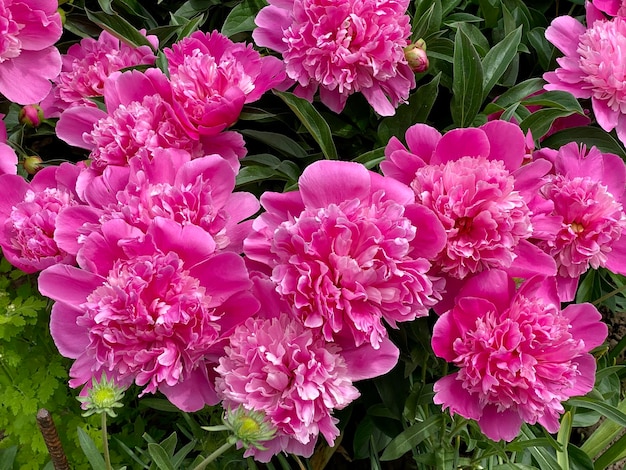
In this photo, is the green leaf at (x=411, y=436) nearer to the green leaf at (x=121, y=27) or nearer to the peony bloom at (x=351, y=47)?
the peony bloom at (x=351, y=47)

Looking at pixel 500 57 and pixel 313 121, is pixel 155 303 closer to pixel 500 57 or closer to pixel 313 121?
pixel 313 121

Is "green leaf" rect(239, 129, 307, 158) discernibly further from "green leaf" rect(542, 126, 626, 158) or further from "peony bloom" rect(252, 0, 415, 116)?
"green leaf" rect(542, 126, 626, 158)

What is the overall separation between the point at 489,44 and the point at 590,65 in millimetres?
301

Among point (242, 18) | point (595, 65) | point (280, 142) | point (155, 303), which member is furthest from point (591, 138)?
point (155, 303)

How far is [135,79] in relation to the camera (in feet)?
2.94

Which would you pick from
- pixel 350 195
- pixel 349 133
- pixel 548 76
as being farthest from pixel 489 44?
pixel 350 195

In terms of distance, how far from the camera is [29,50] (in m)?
1.01

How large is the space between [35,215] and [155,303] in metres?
0.28

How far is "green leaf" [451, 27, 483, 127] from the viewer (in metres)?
0.97

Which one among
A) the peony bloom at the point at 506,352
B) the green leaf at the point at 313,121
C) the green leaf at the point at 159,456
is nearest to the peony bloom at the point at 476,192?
the peony bloom at the point at 506,352

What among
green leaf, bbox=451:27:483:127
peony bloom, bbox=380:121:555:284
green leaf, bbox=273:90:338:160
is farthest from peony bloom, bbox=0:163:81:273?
green leaf, bbox=451:27:483:127

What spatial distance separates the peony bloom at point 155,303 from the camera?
70 cm

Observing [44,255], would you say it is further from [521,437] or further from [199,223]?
[521,437]

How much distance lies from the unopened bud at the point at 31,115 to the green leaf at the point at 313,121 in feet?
1.44
